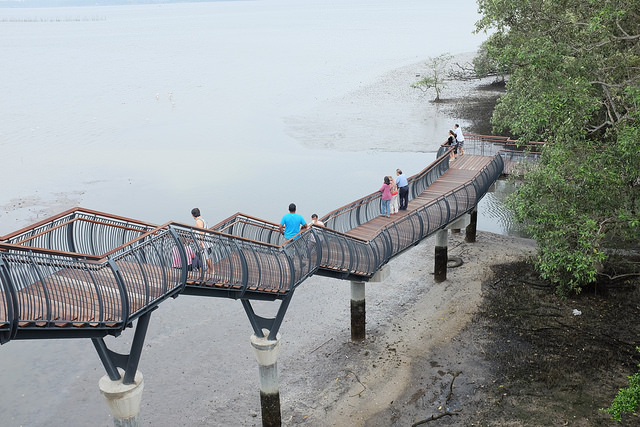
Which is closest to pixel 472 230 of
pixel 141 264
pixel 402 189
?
pixel 402 189

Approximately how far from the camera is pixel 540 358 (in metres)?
19.7

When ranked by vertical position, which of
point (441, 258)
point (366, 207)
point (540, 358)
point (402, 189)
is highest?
point (402, 189)

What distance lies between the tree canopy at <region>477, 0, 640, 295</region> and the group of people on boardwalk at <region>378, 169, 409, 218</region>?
4279 millimetres

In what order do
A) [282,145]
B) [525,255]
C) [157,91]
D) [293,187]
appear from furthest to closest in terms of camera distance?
[157,91] < [282,145] < [293,187] < [525,255]

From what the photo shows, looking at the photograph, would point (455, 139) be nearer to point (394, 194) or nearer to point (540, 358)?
point (394, 194)

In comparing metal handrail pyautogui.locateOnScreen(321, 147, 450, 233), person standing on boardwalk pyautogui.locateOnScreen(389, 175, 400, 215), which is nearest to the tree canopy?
person standing on boardwalk pyautogui.locateOnScreen(389, 175, 400, 215)

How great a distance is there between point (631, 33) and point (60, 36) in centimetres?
14771

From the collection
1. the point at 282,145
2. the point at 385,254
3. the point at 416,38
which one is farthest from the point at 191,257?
the point at 416,38

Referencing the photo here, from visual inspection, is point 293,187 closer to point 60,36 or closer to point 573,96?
point 573,96

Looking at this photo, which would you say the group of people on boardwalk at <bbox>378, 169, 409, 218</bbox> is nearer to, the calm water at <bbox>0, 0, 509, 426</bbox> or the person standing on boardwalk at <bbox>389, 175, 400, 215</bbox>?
the person standing on boardwalk at <bbox>389, 175, 400, 215</bbox>

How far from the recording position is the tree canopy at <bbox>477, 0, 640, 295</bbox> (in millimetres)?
16297

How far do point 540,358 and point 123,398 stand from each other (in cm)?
1224

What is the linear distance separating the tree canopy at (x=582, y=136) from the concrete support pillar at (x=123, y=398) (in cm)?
1006

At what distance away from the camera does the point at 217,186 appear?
132 ft
